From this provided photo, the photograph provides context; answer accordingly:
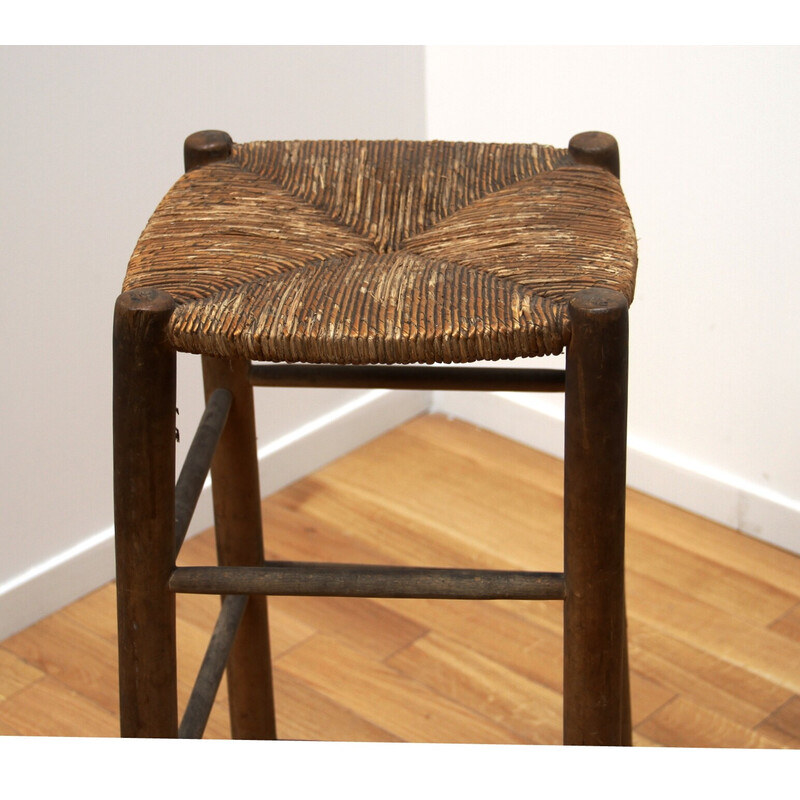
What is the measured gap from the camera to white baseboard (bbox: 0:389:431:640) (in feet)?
5.21

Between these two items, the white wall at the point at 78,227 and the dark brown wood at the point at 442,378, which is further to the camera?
the white wall at the point at 78,227

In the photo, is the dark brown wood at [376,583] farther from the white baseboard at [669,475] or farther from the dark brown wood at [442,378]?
the white baseboard at [669,475]

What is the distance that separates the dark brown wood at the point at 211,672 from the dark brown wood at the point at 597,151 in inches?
19.6

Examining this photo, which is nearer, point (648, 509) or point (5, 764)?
point (5, 764)

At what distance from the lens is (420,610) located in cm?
162

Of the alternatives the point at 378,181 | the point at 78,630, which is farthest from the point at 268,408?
the point at 378,181

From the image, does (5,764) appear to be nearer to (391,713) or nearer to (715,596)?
(391,713)

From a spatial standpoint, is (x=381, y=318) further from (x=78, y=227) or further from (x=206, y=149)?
(x=78, y=227)

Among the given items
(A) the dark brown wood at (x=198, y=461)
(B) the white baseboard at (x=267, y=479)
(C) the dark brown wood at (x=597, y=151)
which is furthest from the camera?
(B) the white baseboard at (x=267, y=479)

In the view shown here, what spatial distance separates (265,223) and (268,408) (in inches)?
38.2

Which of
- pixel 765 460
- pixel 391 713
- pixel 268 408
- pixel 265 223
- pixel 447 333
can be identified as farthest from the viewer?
pixel 268 408

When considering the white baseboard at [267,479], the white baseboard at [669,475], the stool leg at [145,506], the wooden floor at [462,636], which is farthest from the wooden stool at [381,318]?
the white baseboard at [669,475]

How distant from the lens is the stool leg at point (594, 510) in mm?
748

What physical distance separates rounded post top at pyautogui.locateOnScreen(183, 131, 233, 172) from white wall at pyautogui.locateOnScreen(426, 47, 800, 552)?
82cm
